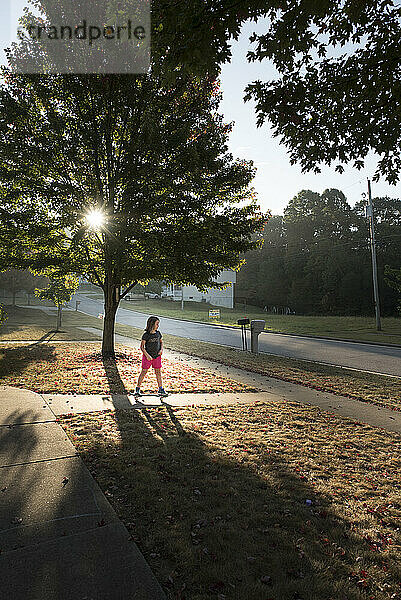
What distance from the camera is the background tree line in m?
50.9

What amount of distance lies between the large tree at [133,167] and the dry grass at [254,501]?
5.73 meters

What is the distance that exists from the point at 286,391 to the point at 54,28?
10849mm

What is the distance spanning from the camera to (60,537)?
2.84 m

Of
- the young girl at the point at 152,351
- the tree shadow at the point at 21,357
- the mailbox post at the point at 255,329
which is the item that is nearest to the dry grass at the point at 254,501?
the young girl at the point at 152,351

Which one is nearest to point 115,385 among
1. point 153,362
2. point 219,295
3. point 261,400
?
point 153,362

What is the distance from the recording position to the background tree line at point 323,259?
50.9 metres

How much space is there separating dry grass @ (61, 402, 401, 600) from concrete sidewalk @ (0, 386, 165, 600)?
19 centimetres

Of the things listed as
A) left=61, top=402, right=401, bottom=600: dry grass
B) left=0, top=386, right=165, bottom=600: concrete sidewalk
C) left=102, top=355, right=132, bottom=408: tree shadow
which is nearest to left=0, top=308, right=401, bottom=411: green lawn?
left=102, top=355, right=132, bottom=408: tree shadow

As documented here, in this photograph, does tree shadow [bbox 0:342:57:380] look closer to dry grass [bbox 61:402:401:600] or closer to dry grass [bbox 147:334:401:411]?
dry grass [bbox 61:402:401:600]

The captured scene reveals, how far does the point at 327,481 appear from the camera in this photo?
4.20 metres

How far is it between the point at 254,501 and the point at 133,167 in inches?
349

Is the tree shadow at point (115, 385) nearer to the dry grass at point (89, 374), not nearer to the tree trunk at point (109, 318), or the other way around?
the dry grass at point (89, 374)

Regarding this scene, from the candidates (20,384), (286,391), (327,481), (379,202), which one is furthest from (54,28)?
(379,202)

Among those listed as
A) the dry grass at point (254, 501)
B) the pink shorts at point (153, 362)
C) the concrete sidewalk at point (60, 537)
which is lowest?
the dry grass at point (254, 501)
